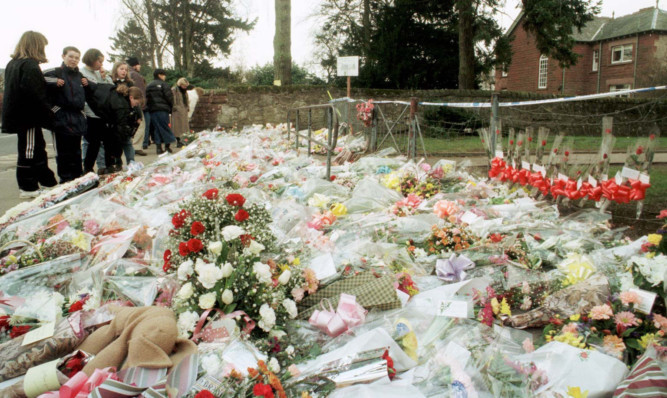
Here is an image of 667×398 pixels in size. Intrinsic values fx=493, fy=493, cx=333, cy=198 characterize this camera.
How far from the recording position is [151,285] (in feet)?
8.32

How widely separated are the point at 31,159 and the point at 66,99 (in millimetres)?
700

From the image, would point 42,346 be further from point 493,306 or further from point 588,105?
point 588,105

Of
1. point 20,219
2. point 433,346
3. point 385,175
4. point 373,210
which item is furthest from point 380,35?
point 433,346

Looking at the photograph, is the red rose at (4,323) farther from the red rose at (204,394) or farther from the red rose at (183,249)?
the red rose at (204,394)

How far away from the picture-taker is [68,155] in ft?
17.3

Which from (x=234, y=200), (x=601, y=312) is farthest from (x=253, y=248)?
(x=601, y=312)

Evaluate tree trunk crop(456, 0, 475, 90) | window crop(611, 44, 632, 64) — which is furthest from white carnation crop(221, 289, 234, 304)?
window crop(611, 44, 632, 64)

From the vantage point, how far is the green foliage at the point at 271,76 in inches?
865

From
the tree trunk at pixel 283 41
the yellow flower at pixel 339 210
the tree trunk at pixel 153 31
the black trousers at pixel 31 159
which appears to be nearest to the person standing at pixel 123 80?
the black trousers at pixel 31 159

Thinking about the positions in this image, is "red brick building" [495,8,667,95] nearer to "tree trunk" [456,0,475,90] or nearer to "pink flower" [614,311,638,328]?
"tree trunk" [456,0,475,90]

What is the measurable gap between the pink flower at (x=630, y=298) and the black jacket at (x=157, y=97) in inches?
315

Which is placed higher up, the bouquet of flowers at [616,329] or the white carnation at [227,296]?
the white carnation at [227,296]

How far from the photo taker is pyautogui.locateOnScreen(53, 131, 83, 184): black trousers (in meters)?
5.17

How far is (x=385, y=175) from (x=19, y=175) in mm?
3726
